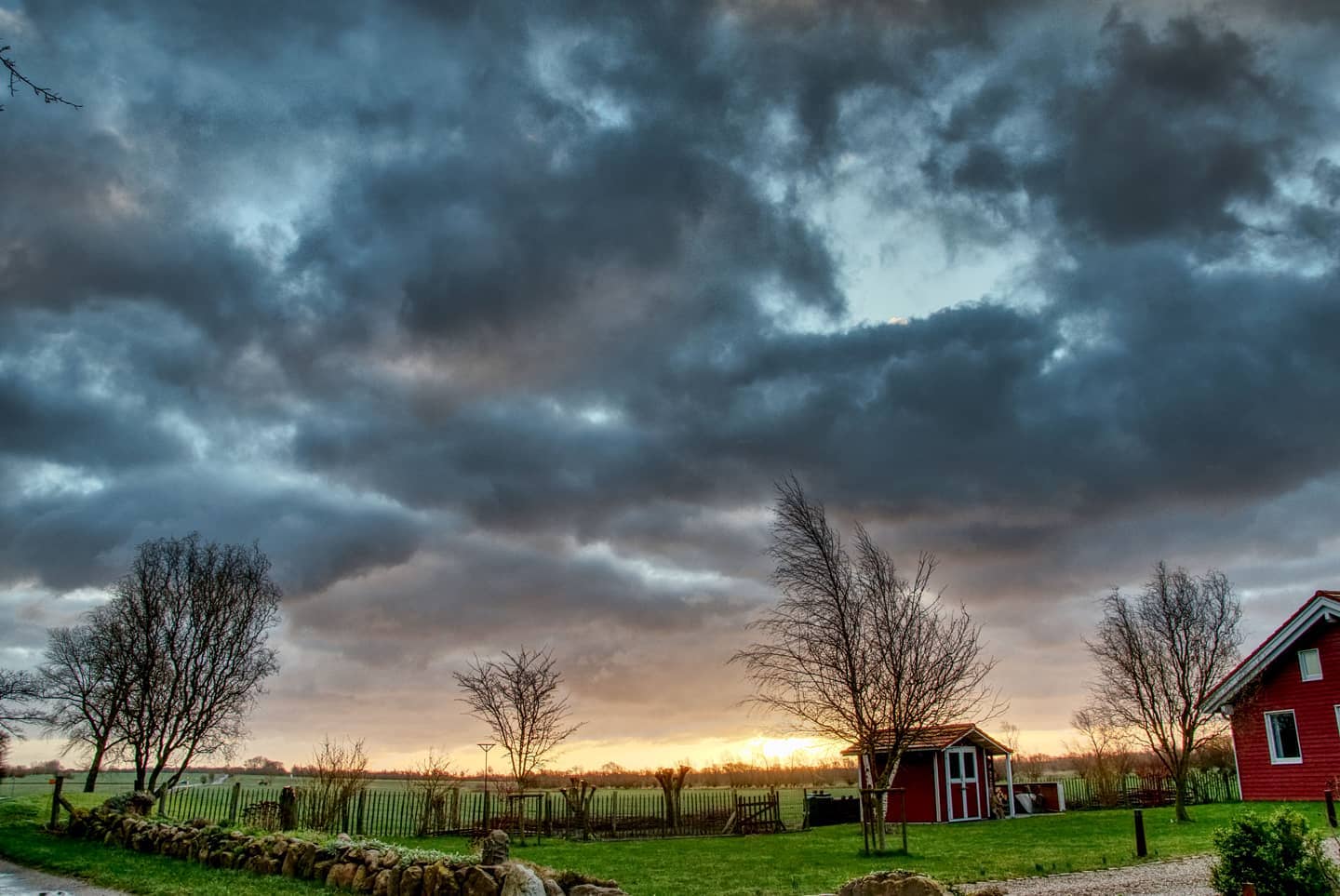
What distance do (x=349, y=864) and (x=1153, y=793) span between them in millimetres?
45811

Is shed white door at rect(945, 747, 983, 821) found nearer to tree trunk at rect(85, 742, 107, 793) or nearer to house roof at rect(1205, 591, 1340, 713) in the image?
house roof at rect(1205, 591, 1340, 713)

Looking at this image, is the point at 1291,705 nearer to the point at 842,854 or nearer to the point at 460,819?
the point at 842,854

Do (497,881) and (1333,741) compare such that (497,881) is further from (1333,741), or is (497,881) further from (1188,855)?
(1333,741)

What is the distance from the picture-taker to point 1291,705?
31828 mm

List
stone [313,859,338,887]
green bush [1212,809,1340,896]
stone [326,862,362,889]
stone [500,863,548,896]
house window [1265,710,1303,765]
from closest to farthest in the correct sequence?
green bush [1212,809,1340,896] < stone [500,863,548,896] < stone [326,862,362,889] < stone [313,859,338,887] < house window [1265,710,1303,765]

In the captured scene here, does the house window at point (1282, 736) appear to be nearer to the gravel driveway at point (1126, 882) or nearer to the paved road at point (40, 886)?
the gravel driveway at point (1126, 882)

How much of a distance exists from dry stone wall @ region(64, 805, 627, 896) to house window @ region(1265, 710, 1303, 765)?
3167 cm

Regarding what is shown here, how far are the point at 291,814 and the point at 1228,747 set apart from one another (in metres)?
50.1

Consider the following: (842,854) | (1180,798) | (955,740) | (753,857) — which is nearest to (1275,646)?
(1180,798)

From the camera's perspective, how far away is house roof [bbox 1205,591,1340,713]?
3033 cm

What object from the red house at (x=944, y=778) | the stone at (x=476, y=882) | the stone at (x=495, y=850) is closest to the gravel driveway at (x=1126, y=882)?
the stone at (x=495, y=850)

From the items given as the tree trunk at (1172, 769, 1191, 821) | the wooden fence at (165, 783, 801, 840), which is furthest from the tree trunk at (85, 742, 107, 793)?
the tree trunk at (1172, 769, 1191, 821)

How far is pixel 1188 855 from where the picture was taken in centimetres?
1792

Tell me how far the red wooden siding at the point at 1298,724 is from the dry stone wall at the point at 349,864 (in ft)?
101
